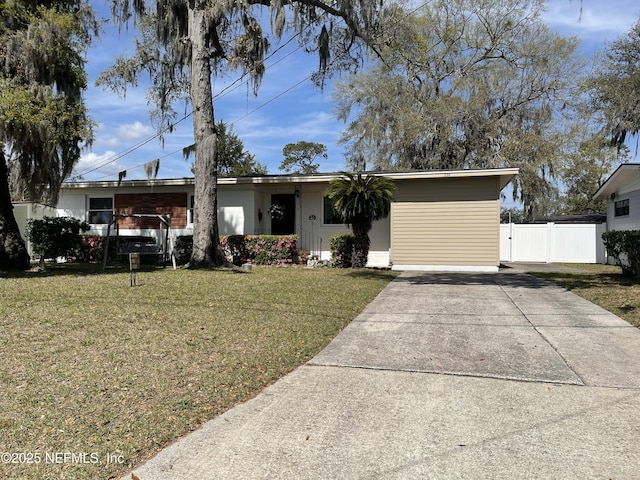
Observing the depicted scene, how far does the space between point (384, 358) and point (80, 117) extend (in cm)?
924

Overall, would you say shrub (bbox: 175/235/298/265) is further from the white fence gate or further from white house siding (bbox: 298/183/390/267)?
the white fence gate

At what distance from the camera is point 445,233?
14.4 m

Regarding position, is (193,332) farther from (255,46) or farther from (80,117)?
(255,46)

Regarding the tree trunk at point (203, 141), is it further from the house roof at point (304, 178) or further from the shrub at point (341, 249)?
the shrub at point (341, 249)

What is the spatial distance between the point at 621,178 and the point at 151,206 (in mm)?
16675

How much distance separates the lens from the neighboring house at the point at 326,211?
556 inches

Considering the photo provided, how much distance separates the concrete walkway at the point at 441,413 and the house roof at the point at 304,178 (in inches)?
316

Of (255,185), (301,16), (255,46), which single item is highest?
(301,16)

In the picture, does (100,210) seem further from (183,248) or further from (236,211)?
(236,211)

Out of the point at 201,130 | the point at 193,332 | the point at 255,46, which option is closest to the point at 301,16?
the point at 255,46

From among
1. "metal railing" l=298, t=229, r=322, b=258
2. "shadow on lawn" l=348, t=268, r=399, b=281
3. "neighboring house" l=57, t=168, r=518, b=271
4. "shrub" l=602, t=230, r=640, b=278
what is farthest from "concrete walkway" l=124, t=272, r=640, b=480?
"metal railing" l=298, t=229, r=322, b=258

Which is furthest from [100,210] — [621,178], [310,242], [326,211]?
[621,178]

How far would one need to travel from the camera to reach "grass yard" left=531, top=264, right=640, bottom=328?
24.2 feet

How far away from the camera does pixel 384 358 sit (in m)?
4.89
